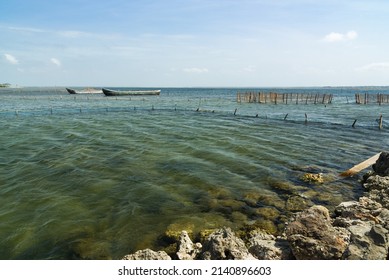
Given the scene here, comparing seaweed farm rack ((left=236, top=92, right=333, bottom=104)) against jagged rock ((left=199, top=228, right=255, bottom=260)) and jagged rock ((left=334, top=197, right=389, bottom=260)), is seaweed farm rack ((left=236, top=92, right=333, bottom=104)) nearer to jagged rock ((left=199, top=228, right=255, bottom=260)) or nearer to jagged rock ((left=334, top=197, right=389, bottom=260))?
jagged rock ((left=334, top=197, right=389, bottom=260))

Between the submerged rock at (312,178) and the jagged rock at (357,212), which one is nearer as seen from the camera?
the jagged rock at (357,212)

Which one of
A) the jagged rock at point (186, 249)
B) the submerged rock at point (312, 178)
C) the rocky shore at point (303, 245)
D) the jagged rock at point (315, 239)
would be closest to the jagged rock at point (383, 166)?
the submerged rock at point (312, 178)

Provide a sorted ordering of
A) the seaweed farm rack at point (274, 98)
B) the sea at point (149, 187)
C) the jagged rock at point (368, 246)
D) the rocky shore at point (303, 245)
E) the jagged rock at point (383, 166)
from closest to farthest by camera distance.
Answer: the jagged rock at point (368, 246) → the rocky shore at point (303, 245) → the sea at point (149, 187) → the jagged rock at point (383, 166) → the seaweed farm rack at point (274, 98)

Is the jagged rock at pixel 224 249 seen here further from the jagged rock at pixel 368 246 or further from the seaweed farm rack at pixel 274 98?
the seaweed farm rack at pixel 274 98

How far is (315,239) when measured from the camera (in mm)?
6949

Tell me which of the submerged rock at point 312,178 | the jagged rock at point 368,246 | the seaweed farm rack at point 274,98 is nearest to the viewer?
the jagged rock at point 368,246

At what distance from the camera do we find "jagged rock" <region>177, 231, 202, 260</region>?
7340 mm

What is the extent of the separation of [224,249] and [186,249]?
1357 mm

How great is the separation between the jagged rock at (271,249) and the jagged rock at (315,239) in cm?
31

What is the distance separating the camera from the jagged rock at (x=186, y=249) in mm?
7340

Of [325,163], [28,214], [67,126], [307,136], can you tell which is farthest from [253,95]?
[28,214]

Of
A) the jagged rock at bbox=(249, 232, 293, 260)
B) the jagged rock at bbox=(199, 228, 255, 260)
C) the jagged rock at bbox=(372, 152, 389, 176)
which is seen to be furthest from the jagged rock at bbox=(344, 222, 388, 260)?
the jagged rock at bbox=(372, 152, 389, 176)

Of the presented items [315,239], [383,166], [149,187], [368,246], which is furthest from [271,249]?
[383,166]

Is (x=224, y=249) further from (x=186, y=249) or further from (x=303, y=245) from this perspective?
(x=303, y=245)
